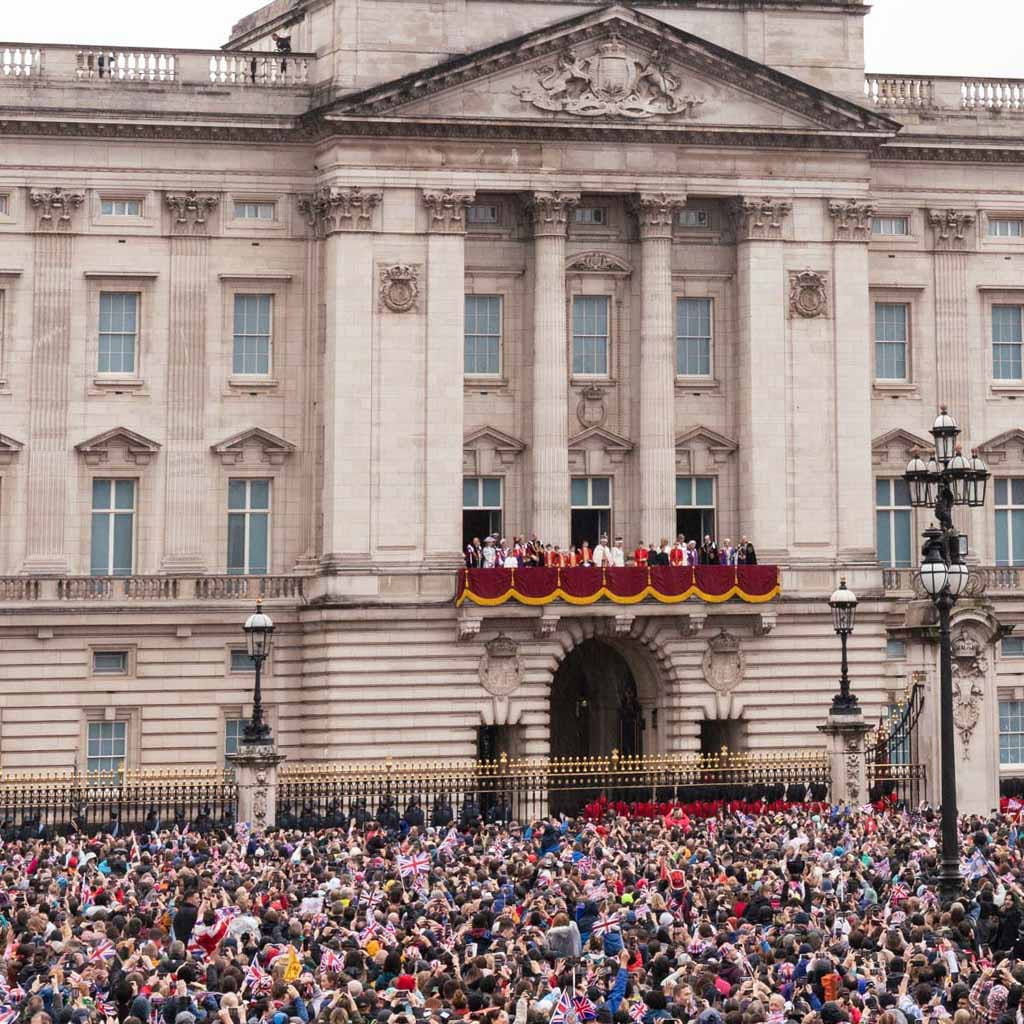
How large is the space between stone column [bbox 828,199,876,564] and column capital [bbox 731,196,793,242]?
5.31 ft

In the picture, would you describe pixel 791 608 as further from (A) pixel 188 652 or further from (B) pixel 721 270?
(A) pixel 188 652

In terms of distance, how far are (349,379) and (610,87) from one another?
37.6ft

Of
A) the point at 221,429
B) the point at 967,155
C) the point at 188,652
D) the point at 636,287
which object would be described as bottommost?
the point at 188,652

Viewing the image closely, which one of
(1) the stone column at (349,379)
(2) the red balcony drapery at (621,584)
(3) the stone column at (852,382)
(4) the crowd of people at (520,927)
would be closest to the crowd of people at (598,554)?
(2) the red balcony drapery at (621,584)

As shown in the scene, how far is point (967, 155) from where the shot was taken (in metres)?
73.4

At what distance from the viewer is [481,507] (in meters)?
69.2

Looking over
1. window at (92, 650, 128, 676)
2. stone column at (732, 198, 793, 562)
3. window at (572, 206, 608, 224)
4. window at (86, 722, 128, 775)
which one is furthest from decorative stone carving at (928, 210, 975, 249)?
window at (86, 722, 128, 775)

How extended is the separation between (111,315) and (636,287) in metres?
15.2

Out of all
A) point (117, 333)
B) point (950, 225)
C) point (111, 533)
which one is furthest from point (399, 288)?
point (950, 225)

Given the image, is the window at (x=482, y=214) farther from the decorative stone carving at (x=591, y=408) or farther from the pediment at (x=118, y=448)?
the pediment at (x=118, y=448)

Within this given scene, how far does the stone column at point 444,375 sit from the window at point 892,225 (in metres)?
13.5

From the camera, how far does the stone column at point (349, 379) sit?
218ft

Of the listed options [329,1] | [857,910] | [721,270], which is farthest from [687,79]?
[857,910]

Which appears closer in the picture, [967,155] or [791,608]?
[791,608]
